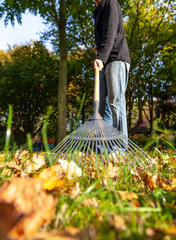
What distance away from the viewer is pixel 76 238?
38cm

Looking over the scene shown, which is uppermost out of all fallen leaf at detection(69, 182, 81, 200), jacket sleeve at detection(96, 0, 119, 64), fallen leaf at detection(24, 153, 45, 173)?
jacket sleeve at detection(96, 0, 119, 64)

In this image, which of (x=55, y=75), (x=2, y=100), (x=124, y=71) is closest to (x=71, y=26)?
(x=55, y=75)

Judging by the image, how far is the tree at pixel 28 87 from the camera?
5.82 metres

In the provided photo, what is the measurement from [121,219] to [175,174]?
0.78m

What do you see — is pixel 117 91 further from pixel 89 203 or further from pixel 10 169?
pixel 89 203

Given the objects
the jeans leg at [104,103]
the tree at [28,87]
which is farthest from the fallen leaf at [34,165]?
the tree at [28,87]

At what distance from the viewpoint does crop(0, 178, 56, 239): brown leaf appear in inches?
15.1

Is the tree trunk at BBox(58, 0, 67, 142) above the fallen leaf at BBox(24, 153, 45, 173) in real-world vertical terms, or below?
above

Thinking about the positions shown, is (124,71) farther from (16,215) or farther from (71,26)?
(71,26)

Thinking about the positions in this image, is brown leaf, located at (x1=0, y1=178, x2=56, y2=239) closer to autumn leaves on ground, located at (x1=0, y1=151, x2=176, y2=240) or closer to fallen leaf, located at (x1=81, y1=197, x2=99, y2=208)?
autumn leaves on ground, located at (x1=0, y1=151, x2=176, y2=240)

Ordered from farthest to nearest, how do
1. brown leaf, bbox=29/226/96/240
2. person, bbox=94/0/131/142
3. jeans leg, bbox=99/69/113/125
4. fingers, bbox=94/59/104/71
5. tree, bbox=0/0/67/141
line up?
1. tree, bbox=0/0/67/141
2. jeans leg, bbox=99/69/113/125
3. person, bbox=94/0/131/142
4. fingers, bbox=94/59/104/71
5. brown leaf, bbox=29/226/96/240

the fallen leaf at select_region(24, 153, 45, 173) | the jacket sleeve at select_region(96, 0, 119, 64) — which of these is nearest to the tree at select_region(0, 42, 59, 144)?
the jacket sleeve at select_region(96, 0, 119, 64)

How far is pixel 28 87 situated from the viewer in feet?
20.6

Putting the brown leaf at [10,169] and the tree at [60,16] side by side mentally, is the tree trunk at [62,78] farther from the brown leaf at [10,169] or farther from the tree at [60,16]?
the brown leaf at [10,169]
